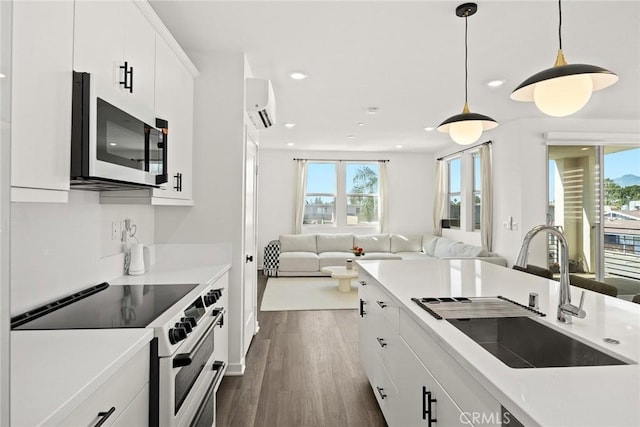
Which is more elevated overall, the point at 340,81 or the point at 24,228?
A: the point at 340,81

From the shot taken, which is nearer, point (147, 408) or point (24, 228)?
point (147, 408)

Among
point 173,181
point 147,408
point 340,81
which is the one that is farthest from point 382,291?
point 340,81

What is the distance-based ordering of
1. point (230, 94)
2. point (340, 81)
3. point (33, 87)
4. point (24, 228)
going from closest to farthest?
point (33, 87) → point (24, 228) → point (230, 94) → point (340, 81)

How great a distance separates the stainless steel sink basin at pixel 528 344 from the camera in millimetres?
1161

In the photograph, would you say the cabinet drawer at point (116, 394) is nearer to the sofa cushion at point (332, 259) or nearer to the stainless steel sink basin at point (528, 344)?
the stainless steel sink basin at point (528, 344)

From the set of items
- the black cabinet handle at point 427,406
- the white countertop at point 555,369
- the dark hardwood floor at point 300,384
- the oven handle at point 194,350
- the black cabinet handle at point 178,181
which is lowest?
the dark hardwood floor at point 300,384

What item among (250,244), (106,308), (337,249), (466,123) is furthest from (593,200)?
(106,308)

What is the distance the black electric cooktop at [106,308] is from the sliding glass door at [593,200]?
5.22m

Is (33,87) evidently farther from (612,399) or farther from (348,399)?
(348,399)

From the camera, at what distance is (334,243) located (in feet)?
24.4

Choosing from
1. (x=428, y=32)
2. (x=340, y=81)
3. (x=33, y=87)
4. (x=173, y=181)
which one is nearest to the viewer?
(x=33, y=87)

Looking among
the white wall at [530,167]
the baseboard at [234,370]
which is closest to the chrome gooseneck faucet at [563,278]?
the baseboard at [234,370]

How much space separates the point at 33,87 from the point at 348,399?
241 centimetres

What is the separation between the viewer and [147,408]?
50.4 inches
